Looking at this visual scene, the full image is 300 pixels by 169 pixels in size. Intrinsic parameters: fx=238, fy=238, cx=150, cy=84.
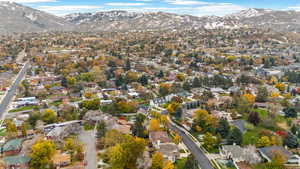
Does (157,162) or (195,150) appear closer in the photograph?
(157,162)

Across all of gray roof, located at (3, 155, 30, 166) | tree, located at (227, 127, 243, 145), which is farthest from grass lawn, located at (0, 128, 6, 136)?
tree, located at (227, 127, 243, 145)

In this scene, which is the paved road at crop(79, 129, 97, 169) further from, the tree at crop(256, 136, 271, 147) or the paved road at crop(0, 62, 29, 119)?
the tree at crop(256, 136, 271, 147)

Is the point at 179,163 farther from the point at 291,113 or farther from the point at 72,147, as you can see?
the point at 291,113

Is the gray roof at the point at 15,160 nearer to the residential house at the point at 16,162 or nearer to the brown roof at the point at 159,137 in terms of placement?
the residential house at the point at 16,162

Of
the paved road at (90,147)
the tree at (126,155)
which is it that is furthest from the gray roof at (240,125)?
the paved road at (90,147)

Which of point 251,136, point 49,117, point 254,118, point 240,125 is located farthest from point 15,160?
point 254,118

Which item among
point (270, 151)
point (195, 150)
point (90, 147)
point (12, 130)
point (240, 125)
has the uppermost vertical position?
point (12, 130)
